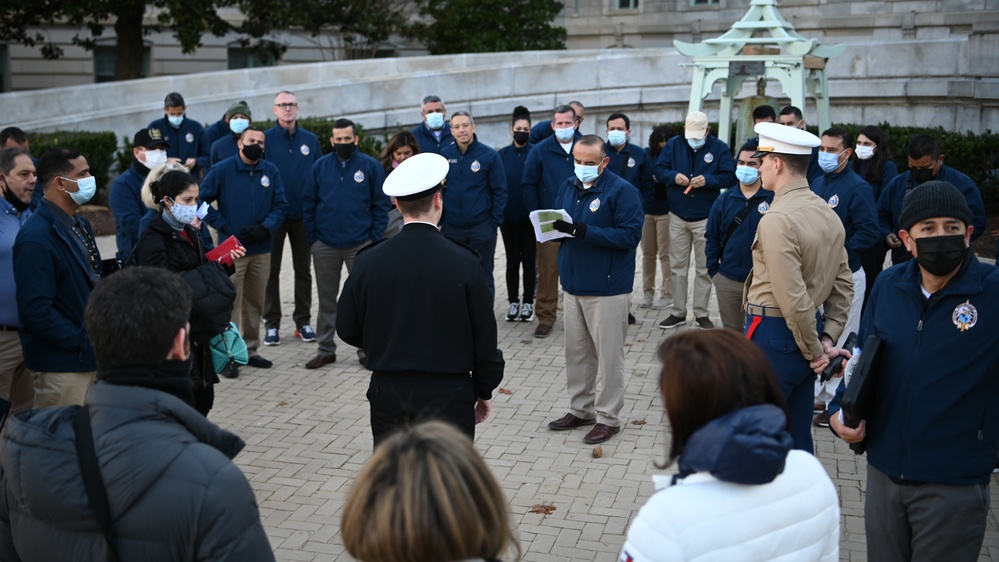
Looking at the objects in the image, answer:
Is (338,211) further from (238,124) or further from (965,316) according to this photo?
(965,316)

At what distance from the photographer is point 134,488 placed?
2.85 m

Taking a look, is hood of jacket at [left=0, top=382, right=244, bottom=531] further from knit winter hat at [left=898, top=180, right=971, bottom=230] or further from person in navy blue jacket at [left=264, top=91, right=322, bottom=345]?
person in navy blue jacket at [left=264, top=91, right=322, bottom=345]

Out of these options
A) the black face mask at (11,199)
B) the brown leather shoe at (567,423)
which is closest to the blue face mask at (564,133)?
the brown leather shoe at (567,423)

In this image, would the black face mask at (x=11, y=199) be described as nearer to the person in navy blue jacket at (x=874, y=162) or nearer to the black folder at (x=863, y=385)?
the black folder at (x=863, y=385)

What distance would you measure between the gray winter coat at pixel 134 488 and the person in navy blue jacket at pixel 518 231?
26.9 ft

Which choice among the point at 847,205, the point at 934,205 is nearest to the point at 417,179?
the point at 934,205

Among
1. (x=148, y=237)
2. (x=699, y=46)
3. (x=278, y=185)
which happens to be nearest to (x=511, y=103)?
(x=699, y=46)

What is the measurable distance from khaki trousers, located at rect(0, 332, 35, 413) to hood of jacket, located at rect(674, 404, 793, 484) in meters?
4.74

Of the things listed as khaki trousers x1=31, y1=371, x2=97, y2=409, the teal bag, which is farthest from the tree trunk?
khaki trousers x1=31, y1=371, x2=97, y2=409

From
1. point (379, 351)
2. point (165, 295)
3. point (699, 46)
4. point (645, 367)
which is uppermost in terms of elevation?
point (699, 46)

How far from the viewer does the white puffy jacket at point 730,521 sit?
8.80 feet

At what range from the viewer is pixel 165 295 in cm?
316

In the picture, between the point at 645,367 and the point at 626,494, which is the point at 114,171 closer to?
the point at 645,367

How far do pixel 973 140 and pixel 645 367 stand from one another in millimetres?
8819
